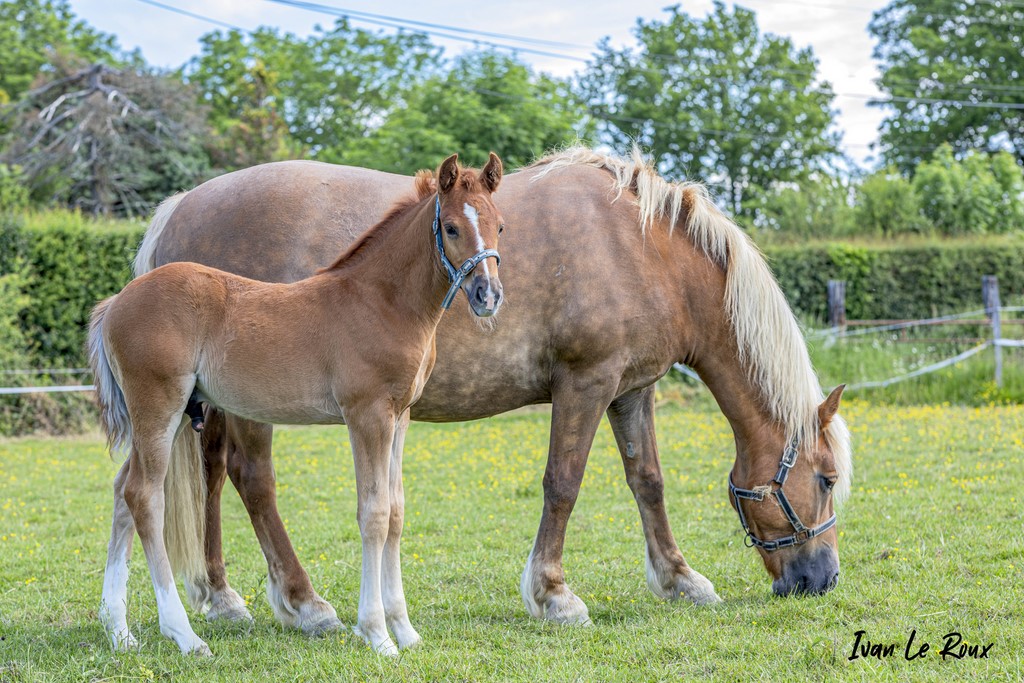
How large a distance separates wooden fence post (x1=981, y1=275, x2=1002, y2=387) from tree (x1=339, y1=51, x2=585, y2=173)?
7.93 meters

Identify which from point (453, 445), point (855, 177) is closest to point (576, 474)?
point (453, 445)

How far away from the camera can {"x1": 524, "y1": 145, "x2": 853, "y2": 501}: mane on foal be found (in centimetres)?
498

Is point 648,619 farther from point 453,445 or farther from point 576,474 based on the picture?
point 453,445

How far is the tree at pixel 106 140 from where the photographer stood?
20.8m

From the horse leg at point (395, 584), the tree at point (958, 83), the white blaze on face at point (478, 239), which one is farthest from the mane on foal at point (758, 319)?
the tree at point (958, 83)

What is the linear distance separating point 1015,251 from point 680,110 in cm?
1800

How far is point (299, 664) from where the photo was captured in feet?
12.8

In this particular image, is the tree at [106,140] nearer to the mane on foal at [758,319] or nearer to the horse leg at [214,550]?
the horse leg at [214,550]

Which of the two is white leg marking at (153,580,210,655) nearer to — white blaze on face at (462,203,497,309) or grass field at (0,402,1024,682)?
grass field at (0,402,1024,682)

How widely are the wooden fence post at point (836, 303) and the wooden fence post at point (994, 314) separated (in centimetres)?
228

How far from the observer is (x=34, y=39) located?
30.3 meters

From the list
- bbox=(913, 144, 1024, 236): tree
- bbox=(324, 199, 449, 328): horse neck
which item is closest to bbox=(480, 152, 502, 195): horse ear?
bbox=(324, 199, 449, 328): horse neck

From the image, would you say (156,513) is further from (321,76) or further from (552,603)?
(321,76)

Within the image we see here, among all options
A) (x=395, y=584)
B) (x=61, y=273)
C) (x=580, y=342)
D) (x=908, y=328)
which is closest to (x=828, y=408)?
(x=580, y=342)
